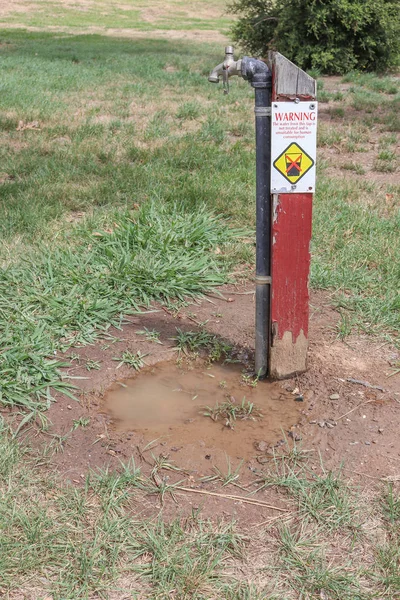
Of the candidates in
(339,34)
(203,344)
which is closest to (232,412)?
(203,344)

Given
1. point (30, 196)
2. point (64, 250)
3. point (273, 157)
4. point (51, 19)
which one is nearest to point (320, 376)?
point (273, 157)

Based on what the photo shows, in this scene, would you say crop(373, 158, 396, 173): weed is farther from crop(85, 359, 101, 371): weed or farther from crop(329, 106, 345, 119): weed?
crop(85, 359, 101, 371): weed

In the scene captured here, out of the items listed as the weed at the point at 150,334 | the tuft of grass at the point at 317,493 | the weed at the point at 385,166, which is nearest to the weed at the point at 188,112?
the weed at the point at 385,166

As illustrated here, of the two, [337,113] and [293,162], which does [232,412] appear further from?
[337,113]

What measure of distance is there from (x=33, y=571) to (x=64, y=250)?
2.67 metres

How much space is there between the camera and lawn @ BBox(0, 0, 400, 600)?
2430 millimetres

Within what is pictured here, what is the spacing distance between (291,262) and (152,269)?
4.47ft

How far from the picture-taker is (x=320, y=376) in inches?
142

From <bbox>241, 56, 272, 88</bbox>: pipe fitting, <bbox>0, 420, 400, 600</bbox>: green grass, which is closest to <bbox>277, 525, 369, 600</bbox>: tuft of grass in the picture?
<bbox>0, 420, 400, 600</bbox>: green grass

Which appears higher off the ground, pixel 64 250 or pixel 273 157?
pixel 273 157

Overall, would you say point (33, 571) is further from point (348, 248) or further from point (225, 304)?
point (348, 248)

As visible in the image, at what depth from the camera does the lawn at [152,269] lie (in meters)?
2.43

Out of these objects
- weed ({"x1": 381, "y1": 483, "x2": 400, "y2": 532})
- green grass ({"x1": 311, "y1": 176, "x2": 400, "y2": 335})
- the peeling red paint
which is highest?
the peeling red paint

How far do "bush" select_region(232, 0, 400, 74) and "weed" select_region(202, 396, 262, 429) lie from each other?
1159 cm
